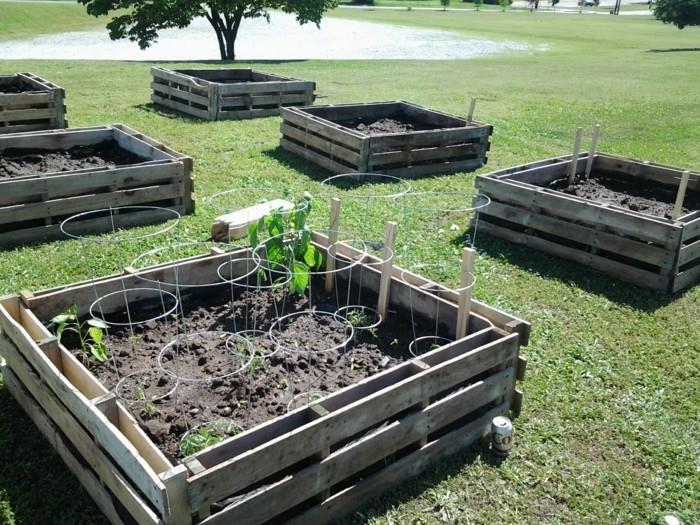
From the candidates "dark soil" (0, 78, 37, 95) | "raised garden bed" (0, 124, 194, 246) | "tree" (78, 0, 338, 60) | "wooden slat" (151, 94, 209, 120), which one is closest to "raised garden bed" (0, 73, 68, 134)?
"dark soil" (0, 78, 37, 95)

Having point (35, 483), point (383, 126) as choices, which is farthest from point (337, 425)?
point (383, 126)

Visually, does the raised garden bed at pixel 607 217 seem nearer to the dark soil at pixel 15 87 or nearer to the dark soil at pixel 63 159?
the dark soil at pixel 63 159

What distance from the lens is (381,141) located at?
35.3ft

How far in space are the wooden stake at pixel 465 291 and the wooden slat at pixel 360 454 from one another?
508mm

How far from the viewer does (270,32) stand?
53.1m

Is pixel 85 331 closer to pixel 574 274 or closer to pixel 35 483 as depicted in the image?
pixel 35 483

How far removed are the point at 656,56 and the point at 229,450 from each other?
40.4 metres

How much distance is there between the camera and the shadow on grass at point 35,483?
13.0ft

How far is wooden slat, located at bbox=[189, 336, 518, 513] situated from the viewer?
342 centimetres

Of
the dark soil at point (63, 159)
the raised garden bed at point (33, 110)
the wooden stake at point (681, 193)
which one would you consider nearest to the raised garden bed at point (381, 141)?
the dark soil at point (63, 159)

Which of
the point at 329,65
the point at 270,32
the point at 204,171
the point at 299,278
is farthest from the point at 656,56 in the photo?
the point at 299,278

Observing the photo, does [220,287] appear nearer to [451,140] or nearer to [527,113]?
→ [451,140]

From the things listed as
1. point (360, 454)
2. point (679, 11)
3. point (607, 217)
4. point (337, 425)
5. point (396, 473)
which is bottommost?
point (396, 473)

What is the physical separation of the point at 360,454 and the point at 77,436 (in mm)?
1775
